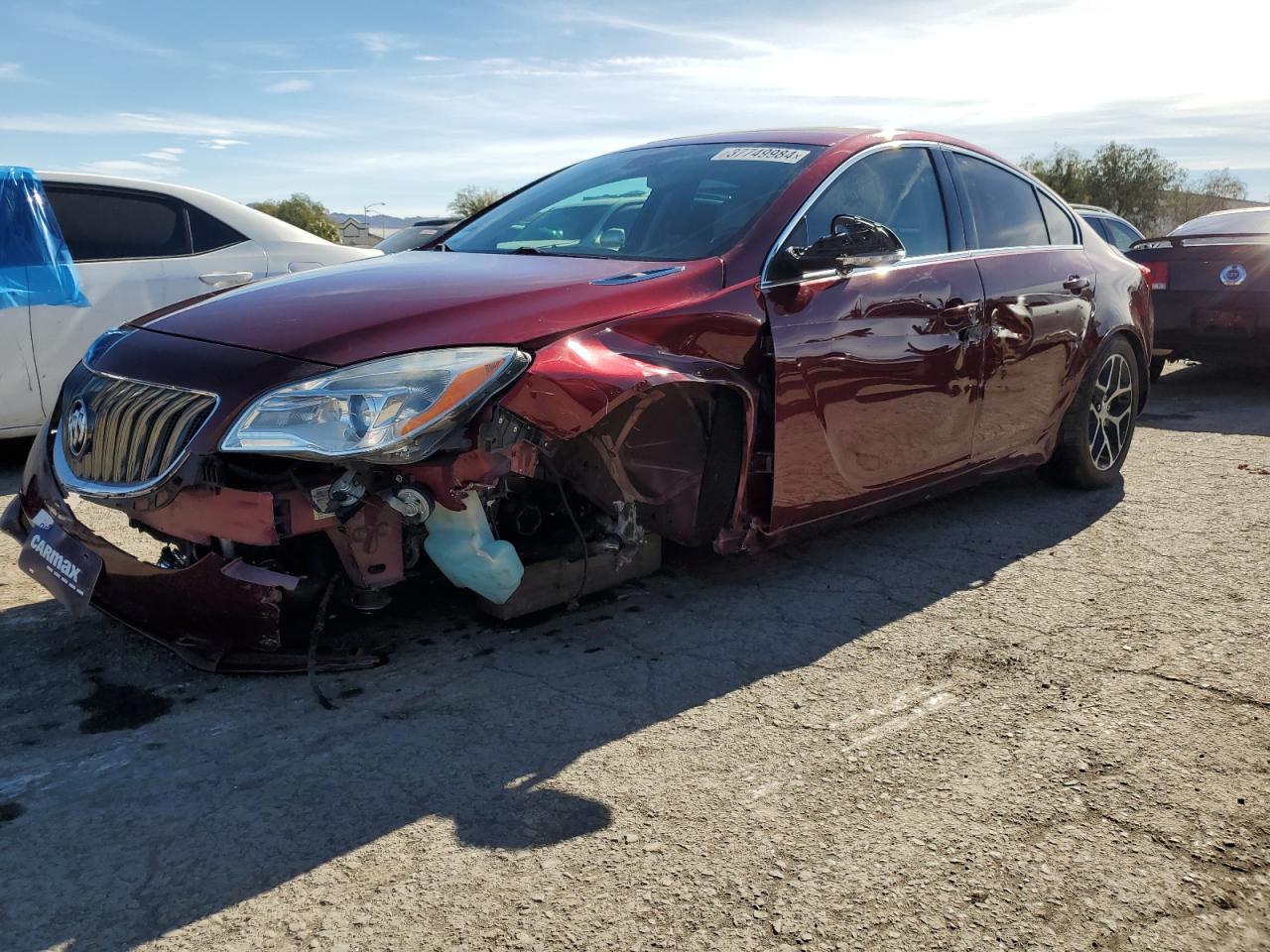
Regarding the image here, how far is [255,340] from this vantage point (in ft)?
9.64

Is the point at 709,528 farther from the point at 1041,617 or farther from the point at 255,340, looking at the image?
the point at 255,340

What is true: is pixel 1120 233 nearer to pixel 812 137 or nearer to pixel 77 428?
pixel 812 137

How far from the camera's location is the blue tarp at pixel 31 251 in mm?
5543

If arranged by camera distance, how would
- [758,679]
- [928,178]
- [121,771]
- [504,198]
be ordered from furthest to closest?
[504,198], [928,178], [758,679], [121,771]

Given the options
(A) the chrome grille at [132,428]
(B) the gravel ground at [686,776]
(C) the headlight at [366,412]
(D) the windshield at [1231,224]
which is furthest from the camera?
(D) the windshield at [1231,224]

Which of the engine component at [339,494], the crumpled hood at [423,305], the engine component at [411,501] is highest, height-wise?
the crumpled hood at [423,305]

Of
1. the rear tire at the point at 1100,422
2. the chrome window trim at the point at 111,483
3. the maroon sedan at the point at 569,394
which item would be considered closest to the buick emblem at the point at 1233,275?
the rear tire at the point at 1100,422

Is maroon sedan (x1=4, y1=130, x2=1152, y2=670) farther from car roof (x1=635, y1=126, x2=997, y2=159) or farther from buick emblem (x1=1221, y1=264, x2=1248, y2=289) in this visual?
buick emblem (x1=1221, y1=264, x2=1248, y2=289)

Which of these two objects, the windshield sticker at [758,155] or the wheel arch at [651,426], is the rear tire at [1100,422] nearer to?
the windshield sticker at [758,155]

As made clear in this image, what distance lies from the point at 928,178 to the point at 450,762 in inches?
120

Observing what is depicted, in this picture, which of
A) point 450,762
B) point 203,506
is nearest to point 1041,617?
point 450,762

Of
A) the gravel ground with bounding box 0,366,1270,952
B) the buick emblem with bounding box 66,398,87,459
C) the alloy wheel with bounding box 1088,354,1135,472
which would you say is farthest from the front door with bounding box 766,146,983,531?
the buick emblem with bounding box 66,398,87,459

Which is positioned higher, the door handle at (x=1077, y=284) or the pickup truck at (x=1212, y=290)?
the door handle at (x=1077, y=284)

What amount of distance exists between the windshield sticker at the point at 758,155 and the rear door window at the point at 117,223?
3.50 meters
